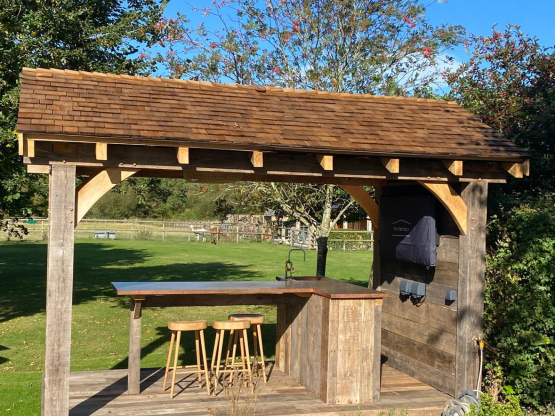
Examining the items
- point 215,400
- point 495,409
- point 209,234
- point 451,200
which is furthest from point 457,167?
point 209,234

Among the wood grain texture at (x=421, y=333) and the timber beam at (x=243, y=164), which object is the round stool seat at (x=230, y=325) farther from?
the wood grain texture at (x=421, y=333)

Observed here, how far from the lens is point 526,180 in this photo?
8906 mm

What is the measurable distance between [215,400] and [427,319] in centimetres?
245

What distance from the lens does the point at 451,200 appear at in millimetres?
6117

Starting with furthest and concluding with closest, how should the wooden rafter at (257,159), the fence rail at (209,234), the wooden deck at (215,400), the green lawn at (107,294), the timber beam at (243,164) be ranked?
the fence rail at (209,234), the green lawn at (107,294), the wooden deck at (215,400), the wooden rafter at (257,159), the timber beam at (243,164)

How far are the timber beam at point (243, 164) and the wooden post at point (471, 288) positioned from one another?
0.98 ft

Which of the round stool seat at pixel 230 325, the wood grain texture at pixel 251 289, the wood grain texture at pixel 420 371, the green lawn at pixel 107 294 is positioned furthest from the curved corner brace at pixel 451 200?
the green lawn at pixel 107 294

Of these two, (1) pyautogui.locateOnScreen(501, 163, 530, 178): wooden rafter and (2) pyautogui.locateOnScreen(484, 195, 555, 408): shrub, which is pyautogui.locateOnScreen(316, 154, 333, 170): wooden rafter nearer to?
(1) pyautogui.locateOnScreen(501, 163, 530, 178): wooden rafter

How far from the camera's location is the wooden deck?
567 cm

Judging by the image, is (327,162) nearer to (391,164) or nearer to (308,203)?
(391,164)

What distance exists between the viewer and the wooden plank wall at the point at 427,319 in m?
6.38

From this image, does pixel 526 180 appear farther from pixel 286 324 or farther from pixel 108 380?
pixel 108 380

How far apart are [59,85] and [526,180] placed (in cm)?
644

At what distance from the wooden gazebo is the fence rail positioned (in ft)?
79.3
